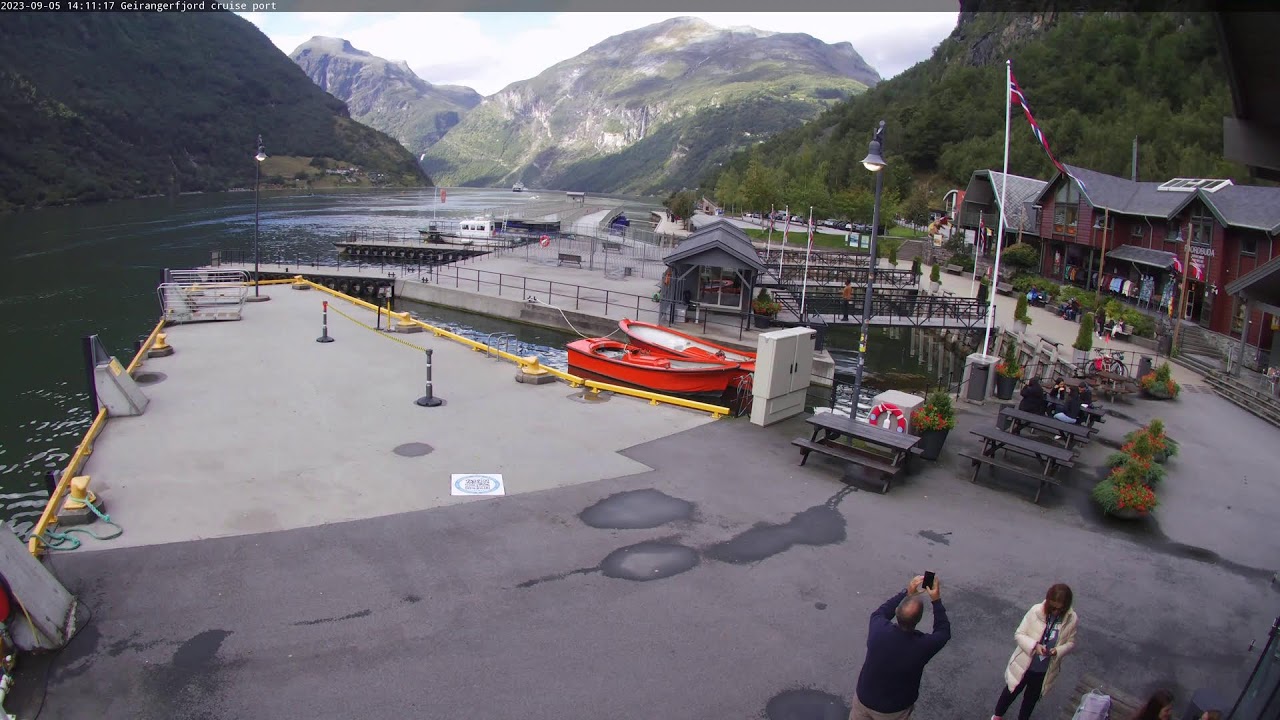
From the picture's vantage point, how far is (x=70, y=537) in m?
10.5

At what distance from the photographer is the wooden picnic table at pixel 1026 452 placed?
13359 mm

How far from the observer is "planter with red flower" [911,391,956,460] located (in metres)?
14.7

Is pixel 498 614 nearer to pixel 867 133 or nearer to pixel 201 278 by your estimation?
pixel 201 278

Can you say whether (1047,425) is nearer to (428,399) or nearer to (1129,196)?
(428,399)

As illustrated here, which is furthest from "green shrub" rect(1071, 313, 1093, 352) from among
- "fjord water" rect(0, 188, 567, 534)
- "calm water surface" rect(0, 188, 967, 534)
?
"fjord water" rect(0, 188, 567, 534)

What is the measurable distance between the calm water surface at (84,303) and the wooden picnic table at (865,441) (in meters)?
15.7

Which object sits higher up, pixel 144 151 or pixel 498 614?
pixel 144 151

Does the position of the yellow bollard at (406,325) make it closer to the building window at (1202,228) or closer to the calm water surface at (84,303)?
the calm water surface at (84,303)

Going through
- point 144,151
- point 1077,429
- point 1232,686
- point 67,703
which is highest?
point 144,151

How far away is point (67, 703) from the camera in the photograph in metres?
7.43

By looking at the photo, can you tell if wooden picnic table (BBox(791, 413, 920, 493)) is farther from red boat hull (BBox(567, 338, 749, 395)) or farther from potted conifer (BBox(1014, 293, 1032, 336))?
potted conifer (BBox(1014, 293, 1032, 336))

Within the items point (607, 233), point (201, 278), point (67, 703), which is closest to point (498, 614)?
point (67, 703)

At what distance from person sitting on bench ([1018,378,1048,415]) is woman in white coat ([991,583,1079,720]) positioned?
10453mm

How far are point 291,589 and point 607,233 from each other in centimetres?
6091
